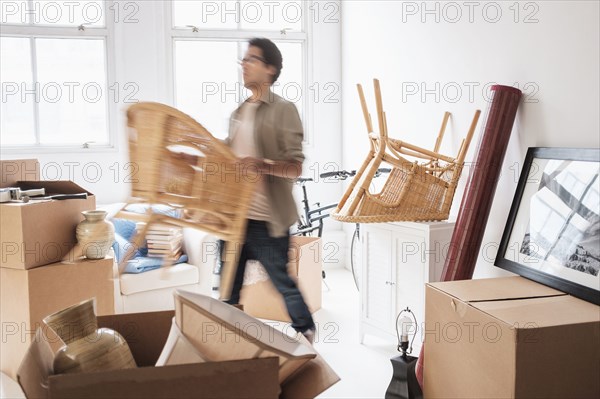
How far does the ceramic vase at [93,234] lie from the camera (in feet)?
10.8

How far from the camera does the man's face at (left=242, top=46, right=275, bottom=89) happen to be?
2.54m

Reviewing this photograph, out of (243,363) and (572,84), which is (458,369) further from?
(243,363)

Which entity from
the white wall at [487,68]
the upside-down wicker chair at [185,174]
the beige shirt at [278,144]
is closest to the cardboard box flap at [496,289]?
the white wall at [487,68]

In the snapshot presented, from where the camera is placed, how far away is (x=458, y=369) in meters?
2.36

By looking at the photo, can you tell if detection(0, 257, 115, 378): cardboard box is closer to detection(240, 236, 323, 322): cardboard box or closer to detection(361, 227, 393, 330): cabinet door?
detection(240, 236, 323, 322): cardboard box

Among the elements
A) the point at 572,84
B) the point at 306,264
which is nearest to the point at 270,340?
the point at 572,84

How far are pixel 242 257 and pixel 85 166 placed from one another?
9.54 feet

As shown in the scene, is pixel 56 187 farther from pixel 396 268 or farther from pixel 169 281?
pixel 396 268

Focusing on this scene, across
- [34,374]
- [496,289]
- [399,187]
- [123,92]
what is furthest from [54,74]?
[34,374]

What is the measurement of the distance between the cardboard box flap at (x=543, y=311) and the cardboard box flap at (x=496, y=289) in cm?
5

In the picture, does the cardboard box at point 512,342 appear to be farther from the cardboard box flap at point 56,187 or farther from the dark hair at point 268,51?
the cardboard box flap at point 56,187

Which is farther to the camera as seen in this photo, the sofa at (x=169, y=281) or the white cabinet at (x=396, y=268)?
the sofa at (x=169, y=281)

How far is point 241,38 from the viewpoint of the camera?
5453 mm

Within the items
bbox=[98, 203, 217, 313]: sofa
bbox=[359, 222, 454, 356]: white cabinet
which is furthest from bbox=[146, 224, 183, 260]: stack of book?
bbox=[359, 222, 454, 356]: white cabinet
